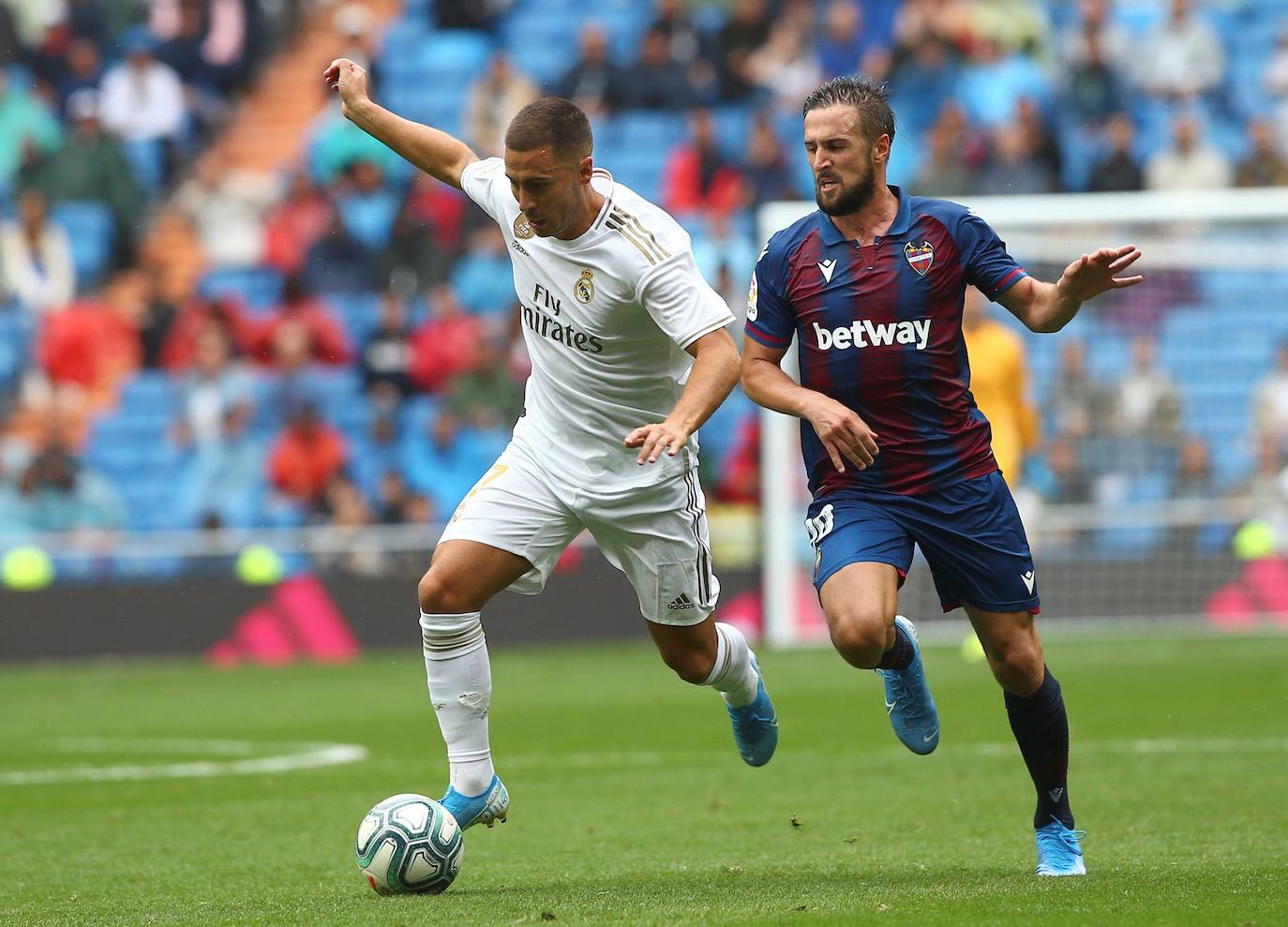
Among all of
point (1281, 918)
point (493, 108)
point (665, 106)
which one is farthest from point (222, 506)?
point (1281, 918)

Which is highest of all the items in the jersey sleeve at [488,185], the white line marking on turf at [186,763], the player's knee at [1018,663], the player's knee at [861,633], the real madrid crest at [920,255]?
the jersey sleeve at [488,185]

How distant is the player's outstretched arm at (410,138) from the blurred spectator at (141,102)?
1564cm

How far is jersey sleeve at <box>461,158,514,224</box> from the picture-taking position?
7141 millimetres

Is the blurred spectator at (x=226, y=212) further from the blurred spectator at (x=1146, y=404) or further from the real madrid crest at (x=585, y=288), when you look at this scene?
the real madrid crest at (x=585, y=288)

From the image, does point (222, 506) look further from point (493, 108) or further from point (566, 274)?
point (566, 274)

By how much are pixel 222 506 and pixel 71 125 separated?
19.0 ft

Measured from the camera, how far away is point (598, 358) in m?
7.02

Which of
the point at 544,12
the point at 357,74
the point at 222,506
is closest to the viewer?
the point at 357,74

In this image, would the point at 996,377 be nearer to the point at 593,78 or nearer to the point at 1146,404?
the point at 1146,404

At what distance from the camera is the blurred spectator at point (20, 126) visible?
22016 millimetres

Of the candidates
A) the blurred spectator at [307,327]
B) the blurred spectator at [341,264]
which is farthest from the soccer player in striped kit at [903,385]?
the blurred spectator at [341,264]

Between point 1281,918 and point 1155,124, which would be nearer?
point 1281,918

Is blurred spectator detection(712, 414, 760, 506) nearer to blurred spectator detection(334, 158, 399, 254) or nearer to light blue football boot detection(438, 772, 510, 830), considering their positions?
blurred spectator detection(334, 158, 399, 254)

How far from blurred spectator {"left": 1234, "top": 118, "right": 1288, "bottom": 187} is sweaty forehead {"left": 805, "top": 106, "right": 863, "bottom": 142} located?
13.9 m
